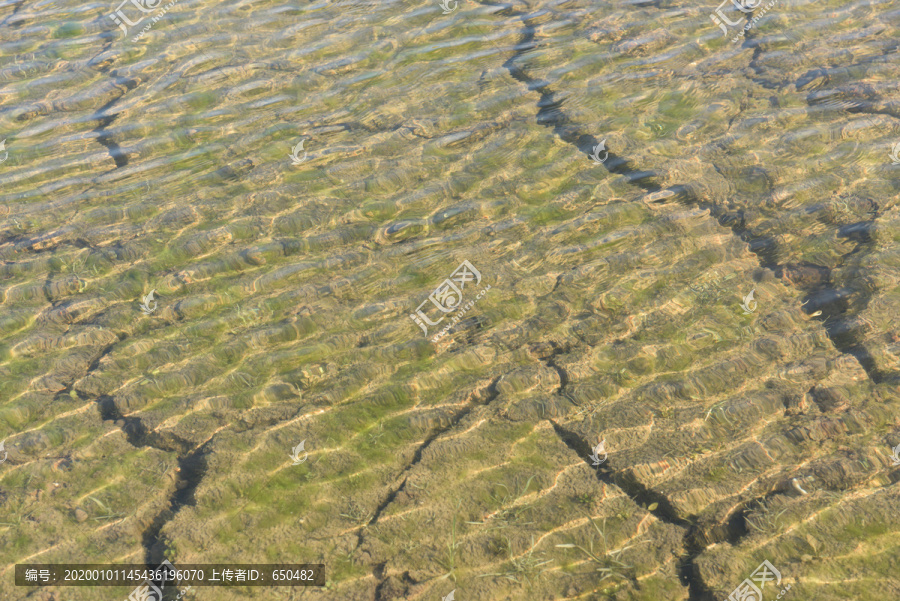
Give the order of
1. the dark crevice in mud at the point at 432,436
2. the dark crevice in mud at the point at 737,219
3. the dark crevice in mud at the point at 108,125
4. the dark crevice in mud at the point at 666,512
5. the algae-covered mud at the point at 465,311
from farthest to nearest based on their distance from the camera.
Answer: the dark crevice in mud at the point at 108,125 < the dark crevice in mud at the point at 737,219 < the dark crevice in mud at the point at 432,436 < the algae-covered mud at the point at 465,311 < the dark crevice in mud at the point at 666,512

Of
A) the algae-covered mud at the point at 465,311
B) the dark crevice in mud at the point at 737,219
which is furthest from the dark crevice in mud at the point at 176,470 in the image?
the dark crevice in mud at the point at 737,219

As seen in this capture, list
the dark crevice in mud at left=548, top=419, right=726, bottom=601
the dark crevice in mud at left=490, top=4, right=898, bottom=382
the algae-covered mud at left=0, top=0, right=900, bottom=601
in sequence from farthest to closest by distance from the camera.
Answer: the dark crevice in mud at left=490, top=4, right=898, bottom=382, the algae-covered mud at left=0, top=0, right=900, bottom=601, the dark crevice in mud at left=548, top=419, right=726, bottom=601

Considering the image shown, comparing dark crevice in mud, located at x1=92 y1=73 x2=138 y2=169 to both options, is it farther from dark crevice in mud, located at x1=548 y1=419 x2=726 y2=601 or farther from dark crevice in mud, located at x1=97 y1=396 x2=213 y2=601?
dark crevice in mud, located at x1=548 y1=419 x2=726 y2=601

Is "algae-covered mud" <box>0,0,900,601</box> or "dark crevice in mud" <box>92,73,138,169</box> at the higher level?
"dark crevice in mud" <box>92,73,138,169</box>

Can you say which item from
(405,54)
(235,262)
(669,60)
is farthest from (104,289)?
(669,60)

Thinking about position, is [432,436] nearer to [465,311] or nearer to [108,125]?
[465,311]

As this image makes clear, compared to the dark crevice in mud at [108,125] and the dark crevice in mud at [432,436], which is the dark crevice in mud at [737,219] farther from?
the dark crevice in mud at [108,125]

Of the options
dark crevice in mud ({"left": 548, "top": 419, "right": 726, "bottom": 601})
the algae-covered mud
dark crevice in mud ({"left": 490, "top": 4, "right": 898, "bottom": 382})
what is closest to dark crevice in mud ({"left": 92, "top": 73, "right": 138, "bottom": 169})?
the algae-covered mud
